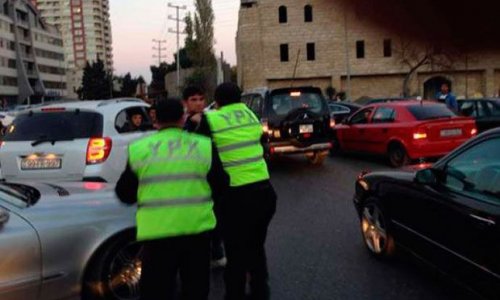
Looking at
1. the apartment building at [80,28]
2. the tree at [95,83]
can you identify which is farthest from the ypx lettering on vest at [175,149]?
the apartment building at [80,28]

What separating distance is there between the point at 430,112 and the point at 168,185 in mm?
9466

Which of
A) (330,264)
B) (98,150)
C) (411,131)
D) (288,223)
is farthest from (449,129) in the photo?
(98,150)

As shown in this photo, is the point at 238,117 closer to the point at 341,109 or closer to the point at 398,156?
the point at 398,156

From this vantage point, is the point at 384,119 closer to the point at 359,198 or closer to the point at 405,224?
the point at 359,198

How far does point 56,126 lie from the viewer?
23.5ft

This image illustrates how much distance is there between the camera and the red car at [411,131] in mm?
11195

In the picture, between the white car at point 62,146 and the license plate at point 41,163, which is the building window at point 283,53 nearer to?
the white car at point 62,146

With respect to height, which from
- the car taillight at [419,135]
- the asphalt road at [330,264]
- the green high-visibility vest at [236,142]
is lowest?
the asphalt road at [330,264]

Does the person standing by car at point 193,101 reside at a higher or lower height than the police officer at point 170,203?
higher

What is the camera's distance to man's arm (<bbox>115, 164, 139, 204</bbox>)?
3.21 meters

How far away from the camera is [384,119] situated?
490 inches

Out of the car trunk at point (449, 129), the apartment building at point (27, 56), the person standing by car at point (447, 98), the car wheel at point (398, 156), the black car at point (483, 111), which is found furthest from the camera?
the apartment building at point (27, 56)

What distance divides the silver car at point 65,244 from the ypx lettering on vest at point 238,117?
3.50ft

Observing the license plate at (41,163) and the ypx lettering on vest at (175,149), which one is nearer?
the ypx lettering on vest at (175,149)
